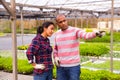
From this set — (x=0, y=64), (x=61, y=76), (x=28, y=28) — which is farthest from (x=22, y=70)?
(x=28, y=28)

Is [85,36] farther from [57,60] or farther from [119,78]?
[119,78]

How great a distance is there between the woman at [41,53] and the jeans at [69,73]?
20cm

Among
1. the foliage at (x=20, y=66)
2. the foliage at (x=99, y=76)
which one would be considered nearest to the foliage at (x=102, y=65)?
the foliage at (x=20, y=66)

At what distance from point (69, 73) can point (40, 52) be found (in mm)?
499

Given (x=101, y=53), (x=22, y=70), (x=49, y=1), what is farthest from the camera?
(x=49, y=1)

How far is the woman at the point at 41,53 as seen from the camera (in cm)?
341

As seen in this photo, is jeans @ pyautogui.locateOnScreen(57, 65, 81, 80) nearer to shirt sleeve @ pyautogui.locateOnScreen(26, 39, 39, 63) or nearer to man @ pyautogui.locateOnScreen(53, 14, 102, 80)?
man @ pyautogui.locateOnScreen(53, 14, 102, 80)

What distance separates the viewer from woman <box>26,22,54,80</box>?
3412mm

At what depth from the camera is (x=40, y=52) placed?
135 inches

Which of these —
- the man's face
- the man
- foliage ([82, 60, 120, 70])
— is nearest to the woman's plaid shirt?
the man

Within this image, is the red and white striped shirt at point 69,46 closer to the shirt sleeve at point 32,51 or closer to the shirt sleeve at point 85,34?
the shirt sleeve at point 85,34

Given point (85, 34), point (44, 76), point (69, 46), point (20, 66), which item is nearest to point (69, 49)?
point (69, 46)

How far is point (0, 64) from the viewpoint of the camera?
23.4 ft

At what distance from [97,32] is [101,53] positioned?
671cm
